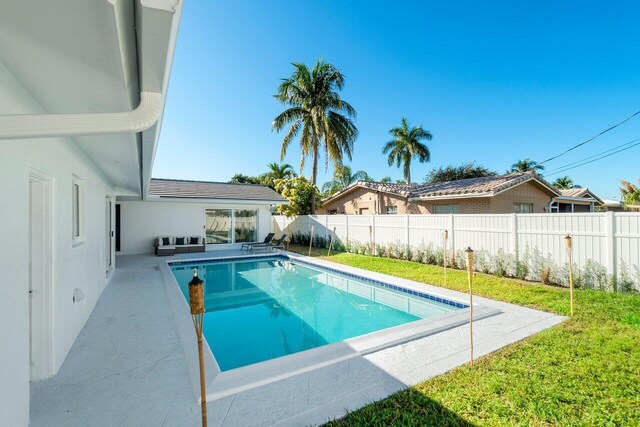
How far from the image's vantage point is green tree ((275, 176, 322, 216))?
1945 cm

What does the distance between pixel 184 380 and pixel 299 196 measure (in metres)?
16.4

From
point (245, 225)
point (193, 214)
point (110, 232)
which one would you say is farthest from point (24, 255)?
point (245, 225)

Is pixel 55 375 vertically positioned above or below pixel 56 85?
below

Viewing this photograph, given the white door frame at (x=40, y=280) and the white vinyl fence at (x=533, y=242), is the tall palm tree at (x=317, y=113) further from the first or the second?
the white door frame at (x=40, y=280)

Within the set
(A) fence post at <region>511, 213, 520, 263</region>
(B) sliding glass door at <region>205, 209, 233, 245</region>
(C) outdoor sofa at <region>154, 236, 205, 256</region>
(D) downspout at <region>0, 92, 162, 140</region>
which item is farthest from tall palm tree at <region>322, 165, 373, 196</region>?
(D) downspout at <region>0, 92, 162, 140</region>

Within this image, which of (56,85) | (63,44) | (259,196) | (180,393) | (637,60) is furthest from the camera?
(259,196)

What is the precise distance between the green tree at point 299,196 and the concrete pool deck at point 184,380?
14.1m

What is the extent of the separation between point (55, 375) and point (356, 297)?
6.40 metres

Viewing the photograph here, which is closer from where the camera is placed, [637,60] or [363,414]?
[363,414]

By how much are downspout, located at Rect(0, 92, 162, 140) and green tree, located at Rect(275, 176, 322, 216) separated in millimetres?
17206

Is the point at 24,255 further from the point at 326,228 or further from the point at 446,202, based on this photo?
the point at 446,202

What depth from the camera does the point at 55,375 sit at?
12.1ft

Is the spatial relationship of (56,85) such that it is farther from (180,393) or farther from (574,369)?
(574,369)

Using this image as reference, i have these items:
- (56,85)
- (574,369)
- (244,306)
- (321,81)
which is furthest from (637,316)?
(321,81)
